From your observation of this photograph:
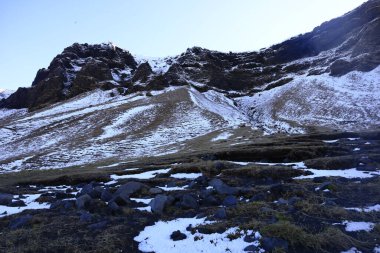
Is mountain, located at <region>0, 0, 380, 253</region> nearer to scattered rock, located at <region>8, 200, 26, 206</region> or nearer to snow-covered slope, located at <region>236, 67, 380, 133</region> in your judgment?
scattered rock, located at <region>8, 200, 26, 206</region>

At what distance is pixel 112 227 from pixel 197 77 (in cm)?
11317

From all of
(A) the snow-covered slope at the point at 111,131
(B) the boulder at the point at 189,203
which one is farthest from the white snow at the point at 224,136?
(B) the boulder at the point at 189,203

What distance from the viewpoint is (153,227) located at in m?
10.7

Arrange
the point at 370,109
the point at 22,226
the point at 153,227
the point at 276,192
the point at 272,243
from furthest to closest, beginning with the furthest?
the point at 370,109, the point at 276,192, the point at 22,226, the point at 153,227, the point at 272,243

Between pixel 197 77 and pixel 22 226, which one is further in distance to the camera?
pixel 197 77

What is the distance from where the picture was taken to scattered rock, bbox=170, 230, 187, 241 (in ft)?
30.6

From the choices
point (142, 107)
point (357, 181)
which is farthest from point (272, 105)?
point (357, 181)

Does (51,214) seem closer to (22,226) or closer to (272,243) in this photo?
(22,226)

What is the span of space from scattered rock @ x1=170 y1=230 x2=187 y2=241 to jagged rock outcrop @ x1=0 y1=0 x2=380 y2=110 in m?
91.4

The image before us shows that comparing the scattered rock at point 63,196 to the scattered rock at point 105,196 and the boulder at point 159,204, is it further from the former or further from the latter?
the boulder at point 159,204

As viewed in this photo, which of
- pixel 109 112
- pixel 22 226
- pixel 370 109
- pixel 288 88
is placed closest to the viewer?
pixel 22 226

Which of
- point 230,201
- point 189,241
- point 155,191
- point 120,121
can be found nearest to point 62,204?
point 155,191

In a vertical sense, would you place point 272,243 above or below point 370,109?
above

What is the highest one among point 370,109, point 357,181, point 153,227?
point 153,227
